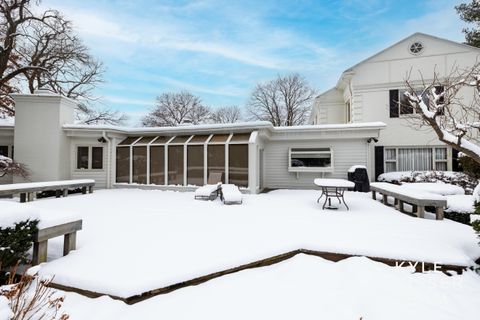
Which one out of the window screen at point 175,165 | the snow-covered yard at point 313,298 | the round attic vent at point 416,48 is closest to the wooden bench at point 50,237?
the snow-covered yard at point 313,298

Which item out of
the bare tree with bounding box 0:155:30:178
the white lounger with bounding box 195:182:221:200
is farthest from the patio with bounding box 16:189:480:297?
the bare tree with bounding box 0:155:30:178

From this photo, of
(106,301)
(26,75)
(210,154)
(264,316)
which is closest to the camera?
(264,316)

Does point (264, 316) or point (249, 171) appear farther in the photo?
point (249, 171)

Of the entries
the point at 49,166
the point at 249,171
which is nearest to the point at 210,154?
the point at 249,171

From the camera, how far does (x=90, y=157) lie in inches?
425

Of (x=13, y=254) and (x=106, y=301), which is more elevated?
(x=13, y=254)

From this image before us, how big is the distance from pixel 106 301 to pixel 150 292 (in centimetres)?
43

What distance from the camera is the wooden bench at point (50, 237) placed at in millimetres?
3015

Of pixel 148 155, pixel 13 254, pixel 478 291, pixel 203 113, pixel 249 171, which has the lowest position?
pixel 478 291

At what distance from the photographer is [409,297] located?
8.66 ft

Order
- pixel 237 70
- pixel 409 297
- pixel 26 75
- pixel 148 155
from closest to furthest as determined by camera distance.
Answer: pixel 409 297 < pixel 148 155 < pixel 26 75 < pixel 237 70

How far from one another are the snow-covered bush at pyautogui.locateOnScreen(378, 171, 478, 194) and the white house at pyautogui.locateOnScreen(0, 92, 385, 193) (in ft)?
3.95

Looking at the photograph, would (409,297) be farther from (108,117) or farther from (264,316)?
(108,117)

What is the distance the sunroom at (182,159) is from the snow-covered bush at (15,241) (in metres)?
6.81
